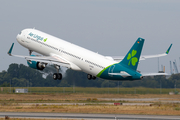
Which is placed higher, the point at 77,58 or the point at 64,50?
the point at 64,50

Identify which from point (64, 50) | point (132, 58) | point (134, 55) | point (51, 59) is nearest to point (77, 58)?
point (64, 50)

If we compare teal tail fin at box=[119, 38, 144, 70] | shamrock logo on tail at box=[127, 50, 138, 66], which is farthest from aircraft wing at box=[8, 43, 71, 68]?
shamrock logo on tail at box=[127, 50, 138, 66]

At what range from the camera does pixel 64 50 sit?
227ft

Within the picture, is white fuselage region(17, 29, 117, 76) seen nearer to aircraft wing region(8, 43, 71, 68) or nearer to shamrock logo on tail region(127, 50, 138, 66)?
aircraft wing region(8, 43, 71, 68)

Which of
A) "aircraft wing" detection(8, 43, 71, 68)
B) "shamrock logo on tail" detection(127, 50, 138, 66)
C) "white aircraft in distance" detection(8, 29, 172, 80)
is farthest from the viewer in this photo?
"aircraft wing" detection(8, 43, 71, 68)

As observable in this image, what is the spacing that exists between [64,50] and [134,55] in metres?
14.9

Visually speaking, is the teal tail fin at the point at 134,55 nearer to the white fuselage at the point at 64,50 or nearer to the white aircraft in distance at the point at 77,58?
the white aircraft in distance at the point at 77,58

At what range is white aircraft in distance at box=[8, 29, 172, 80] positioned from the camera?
198ft

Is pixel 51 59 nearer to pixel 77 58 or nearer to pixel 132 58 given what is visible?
pixel 77 58

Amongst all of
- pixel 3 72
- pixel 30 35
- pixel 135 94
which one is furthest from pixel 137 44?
pixel 3 72

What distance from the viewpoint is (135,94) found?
329ft

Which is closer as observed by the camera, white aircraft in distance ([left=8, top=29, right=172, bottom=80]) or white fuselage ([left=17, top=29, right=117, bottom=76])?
white aircraft in distance ([left=8, top=29, right=172, bottom=80])

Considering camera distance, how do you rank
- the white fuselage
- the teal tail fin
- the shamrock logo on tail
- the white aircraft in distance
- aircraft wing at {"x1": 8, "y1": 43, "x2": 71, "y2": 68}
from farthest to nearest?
aircraft wing at {"x1": 8, "y1": 43, "x2": 71, "y2": 68}, the white fuselage, the white aircraft in distance, the shamrock logo on tail, the teal tail fin

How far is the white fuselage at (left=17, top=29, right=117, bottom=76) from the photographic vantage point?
2543 inches
